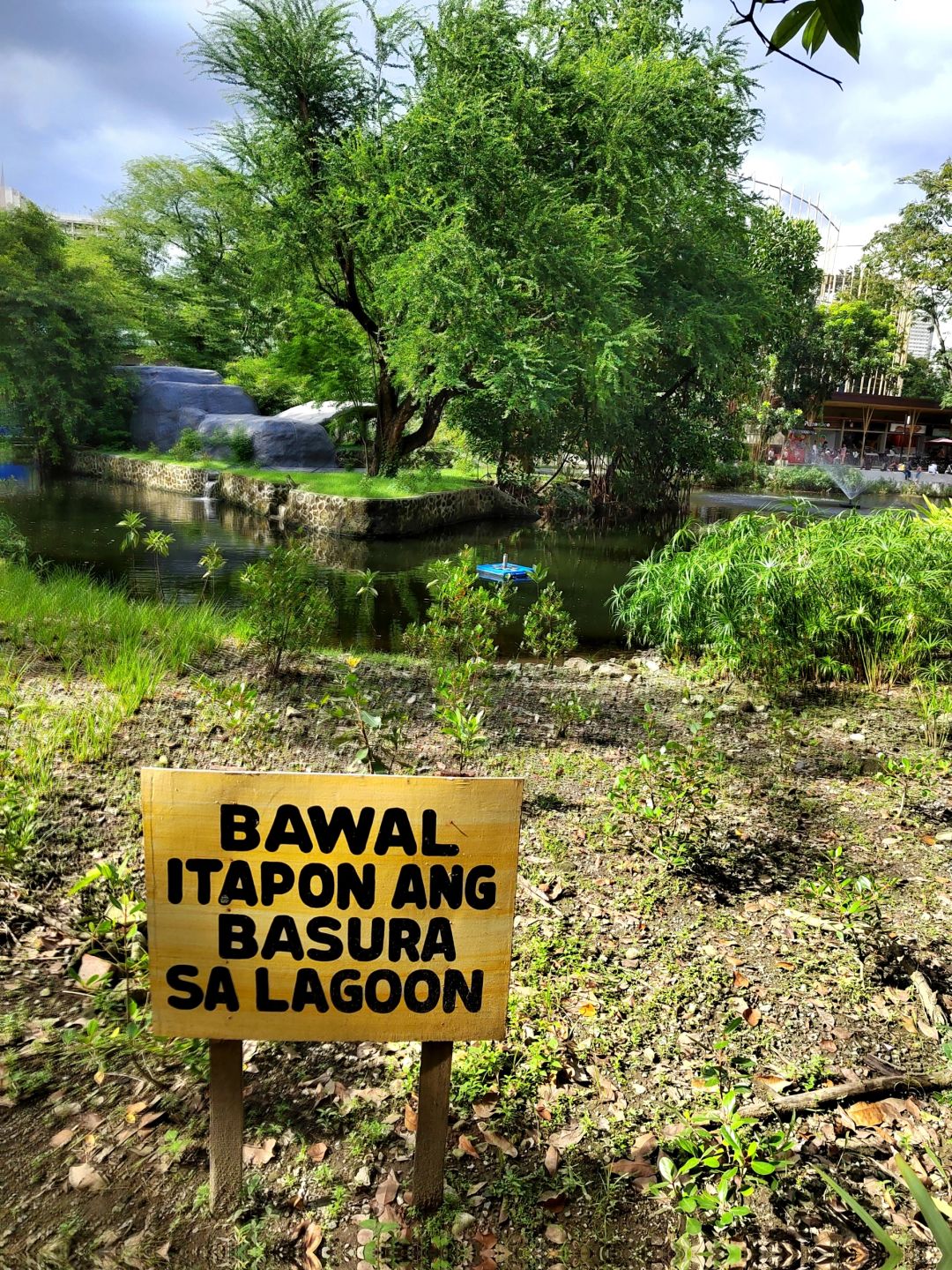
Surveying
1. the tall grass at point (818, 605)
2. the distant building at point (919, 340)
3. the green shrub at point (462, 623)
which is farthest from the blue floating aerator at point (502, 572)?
the distant building at point (919, 340)

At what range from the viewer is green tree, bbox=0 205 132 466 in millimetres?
17297

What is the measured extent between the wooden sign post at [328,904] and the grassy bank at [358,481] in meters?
13.7

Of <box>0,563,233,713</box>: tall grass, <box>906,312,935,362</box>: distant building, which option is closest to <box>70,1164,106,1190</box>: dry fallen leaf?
<box>0,563,233,713</box>: tall grass

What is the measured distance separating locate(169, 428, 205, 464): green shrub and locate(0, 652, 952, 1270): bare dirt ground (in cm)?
1783

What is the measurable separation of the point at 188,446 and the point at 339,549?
9.22 m

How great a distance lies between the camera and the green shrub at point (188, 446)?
1986cm

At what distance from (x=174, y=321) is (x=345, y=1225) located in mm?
28732

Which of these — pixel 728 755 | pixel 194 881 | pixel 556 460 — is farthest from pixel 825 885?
pixel 556 460

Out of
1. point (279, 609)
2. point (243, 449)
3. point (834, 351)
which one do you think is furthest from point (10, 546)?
point (834, 351)

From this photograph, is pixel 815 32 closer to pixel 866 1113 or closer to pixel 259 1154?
pixel 866 1113

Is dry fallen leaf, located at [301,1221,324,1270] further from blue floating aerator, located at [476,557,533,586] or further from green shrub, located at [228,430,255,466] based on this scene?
green shrub, located at [228,430,255,466]

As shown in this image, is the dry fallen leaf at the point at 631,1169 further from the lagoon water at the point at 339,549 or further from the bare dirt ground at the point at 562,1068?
the lagoon water at the point at 339,549

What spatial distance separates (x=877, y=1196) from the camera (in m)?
1.62

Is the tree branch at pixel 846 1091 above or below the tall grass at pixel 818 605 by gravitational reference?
below
